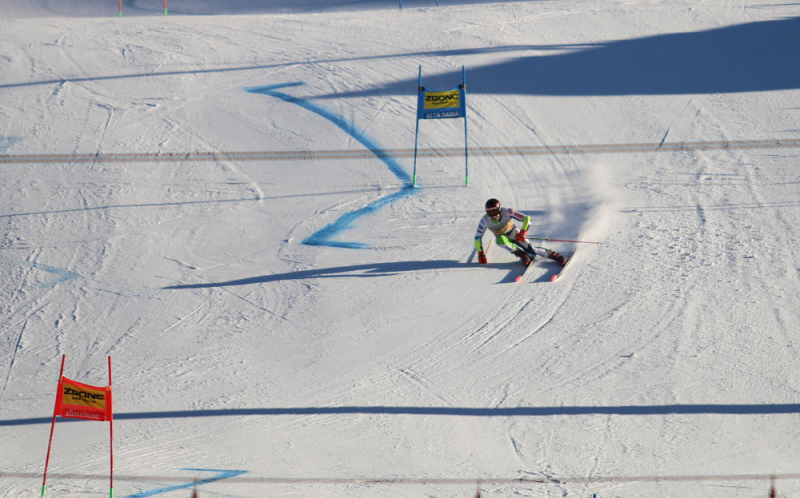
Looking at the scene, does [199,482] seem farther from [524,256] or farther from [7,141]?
[7,141]

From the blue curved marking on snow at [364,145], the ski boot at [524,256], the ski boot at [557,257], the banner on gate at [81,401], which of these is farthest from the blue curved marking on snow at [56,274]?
the ski boot at [557,257]

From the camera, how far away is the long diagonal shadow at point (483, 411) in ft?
24.2

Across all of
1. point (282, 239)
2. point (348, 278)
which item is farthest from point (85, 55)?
point (348, 278)

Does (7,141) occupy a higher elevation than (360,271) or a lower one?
higher

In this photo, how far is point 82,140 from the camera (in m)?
13.2

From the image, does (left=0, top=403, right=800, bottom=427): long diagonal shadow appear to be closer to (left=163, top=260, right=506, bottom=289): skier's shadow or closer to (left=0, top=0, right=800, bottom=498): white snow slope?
(left=0, top=0, right=800, bottom=498): white snow slope

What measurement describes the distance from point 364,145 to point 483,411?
6.76 meters

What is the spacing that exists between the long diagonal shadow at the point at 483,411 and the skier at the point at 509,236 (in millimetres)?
2913

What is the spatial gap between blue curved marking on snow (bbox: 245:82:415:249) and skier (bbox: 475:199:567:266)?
180cm

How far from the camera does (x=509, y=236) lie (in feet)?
33.0

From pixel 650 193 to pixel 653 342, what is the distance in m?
3.82

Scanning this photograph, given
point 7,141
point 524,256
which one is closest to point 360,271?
point 524,256

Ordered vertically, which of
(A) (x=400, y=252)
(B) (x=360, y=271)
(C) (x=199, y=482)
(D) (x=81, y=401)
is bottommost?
(C) (x=199, y=482)

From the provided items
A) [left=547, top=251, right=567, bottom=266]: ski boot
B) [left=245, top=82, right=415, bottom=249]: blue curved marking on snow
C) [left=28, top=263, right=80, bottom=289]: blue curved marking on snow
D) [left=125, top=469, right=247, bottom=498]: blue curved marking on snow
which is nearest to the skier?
[left=547, top=251, right=567, bottom=266]: ski boot
